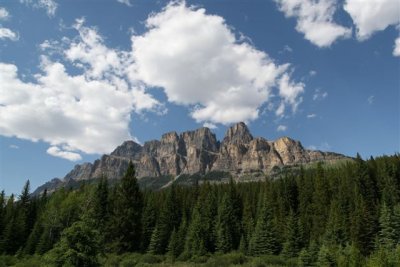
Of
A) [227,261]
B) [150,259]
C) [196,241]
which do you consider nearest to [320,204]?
[196,241]

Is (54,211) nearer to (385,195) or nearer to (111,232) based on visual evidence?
(111,232)

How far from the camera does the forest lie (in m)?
49.8

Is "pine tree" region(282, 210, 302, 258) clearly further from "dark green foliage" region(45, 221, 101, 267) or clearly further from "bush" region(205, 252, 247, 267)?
"dark green foliage" region(45, 221, 101, 267)

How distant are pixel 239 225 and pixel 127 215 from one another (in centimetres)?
3268

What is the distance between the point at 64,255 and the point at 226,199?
2624 inches

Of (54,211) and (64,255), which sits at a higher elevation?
(54,211)

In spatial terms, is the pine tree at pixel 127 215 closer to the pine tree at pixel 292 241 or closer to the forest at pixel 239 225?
the forest at pixel 239 225

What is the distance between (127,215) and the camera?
177ft

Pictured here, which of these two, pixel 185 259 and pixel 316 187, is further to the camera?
pixel 316 187

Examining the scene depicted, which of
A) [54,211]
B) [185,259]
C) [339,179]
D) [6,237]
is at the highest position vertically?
[339,179]

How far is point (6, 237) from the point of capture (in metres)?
66.8

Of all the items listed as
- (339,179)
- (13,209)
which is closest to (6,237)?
(13,209)

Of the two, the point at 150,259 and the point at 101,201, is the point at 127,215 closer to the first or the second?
the point at 150,259

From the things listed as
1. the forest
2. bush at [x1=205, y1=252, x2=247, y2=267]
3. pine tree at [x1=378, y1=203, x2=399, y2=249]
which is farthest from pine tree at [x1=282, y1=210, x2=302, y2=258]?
pine tree at [x1=378, y1=203, x2=399, y2=249]
